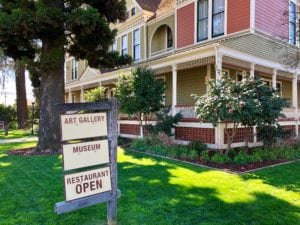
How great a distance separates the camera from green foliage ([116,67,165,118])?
1248 centimetres

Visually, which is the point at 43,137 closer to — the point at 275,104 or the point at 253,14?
the point at 275,104

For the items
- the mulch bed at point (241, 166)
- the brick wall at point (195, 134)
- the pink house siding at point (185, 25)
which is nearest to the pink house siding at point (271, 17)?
the pink house siding at point (185, 25)

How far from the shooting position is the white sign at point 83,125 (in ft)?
11.9

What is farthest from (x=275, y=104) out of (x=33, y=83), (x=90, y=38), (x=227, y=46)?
(x=33, y=83)

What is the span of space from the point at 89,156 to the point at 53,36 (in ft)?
27.1

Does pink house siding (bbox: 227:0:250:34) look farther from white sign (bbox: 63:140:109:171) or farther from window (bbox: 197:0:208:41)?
white sign (bbox: 63:140:109:171)

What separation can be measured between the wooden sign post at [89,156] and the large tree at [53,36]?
6.72 metres

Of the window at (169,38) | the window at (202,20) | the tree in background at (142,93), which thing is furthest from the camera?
the window at (169,38)

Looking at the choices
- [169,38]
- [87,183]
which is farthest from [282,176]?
[169,38]

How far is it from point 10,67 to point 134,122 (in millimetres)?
18240

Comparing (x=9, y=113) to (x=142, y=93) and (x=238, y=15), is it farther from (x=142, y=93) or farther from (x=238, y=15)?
Result: (x=238, y=15)

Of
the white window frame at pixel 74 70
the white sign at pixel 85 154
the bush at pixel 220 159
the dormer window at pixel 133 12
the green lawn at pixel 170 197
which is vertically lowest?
the green lawn at pixel 170 197

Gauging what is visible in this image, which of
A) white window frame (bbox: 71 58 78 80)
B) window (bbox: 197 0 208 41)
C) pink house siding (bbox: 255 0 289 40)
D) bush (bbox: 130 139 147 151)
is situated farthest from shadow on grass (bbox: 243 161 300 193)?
white window frame (bbox: 71 58 78 80)

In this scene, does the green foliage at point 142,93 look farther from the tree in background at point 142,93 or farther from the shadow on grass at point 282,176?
the shadow on grass at point 282,176
